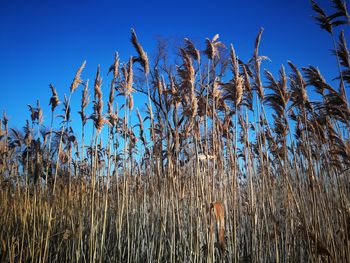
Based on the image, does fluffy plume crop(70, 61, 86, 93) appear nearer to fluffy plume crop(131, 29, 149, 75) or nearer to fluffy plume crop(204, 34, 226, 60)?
fluffy plume crop(131, 29, 149, 75)

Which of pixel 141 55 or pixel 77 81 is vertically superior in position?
pixel 141 55

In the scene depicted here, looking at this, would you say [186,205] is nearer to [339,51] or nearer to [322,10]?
[339,51]

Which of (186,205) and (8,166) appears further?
(8,166)

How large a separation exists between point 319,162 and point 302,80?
47.1 inches

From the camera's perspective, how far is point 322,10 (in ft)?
9.88

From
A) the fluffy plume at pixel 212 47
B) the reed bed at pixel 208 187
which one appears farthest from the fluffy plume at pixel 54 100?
the fluffy plume at pixel 212 47

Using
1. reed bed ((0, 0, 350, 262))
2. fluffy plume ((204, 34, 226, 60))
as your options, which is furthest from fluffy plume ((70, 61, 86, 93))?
Answer: fluffy plume ((204, 34, 226, 60))

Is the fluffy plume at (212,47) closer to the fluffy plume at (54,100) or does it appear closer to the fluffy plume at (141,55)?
the fluffy plume at (141,55)

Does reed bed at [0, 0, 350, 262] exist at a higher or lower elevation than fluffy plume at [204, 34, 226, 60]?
lower

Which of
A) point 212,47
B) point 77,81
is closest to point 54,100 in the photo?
point 77,81

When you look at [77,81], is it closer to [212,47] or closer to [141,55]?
[141,55]

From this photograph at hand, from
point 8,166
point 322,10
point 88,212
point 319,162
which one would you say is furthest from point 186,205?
point 8,166

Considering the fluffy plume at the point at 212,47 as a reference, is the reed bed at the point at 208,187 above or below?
below

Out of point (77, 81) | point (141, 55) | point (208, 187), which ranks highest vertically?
point (141, 55)
